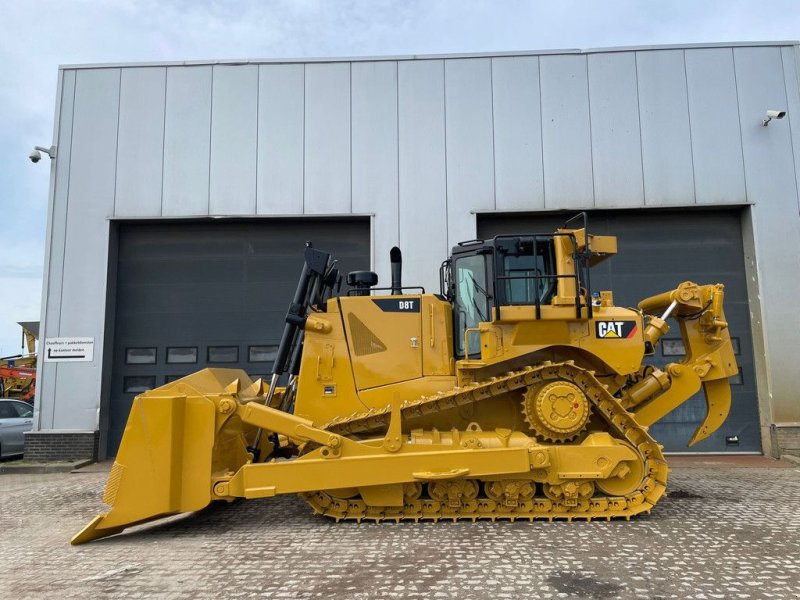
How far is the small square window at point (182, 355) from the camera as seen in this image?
10.5m

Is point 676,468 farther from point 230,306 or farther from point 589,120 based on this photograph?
point 230,306

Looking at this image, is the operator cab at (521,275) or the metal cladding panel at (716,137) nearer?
the operator cab at (521,275)

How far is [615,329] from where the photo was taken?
5715mm

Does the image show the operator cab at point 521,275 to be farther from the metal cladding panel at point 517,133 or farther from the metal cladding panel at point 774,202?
the metal cladding panel at point 774,202

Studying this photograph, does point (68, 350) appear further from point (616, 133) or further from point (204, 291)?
point (616, 133)

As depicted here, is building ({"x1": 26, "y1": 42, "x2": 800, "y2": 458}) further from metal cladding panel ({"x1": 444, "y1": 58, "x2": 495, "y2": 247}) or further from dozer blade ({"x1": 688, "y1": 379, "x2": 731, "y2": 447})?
dozer blade ({"x1": 688, "y1": 379, "x2": 731, "y2": 447})

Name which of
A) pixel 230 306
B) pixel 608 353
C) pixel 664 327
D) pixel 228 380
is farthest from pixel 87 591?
pixel 230 306

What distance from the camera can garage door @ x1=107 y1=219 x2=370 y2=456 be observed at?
10.5m

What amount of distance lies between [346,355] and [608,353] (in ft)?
9.52

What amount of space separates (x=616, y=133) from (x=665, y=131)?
0.95 m

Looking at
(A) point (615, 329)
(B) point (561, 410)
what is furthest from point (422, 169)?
(B) point (561, 410)

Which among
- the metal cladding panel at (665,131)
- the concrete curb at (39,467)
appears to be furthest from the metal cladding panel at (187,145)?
the metal cladding panel at (665,131)

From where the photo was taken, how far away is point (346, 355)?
19.8ft

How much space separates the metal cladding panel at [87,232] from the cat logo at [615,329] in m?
9.19
